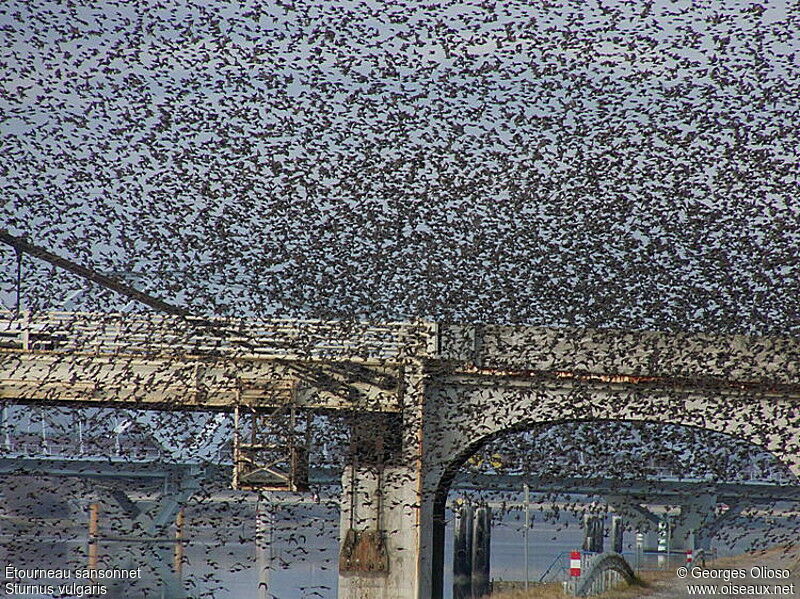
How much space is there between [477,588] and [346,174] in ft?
106

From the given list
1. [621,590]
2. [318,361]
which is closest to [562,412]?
[318,361]

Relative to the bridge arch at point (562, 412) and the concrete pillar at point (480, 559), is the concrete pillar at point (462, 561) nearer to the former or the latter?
the concrete pillar at point (480, 559)

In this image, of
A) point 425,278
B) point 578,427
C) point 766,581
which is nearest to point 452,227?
point 425,278

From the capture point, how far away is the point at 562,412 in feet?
53.7

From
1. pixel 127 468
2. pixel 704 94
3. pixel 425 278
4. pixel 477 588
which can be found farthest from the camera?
pixel 477 588

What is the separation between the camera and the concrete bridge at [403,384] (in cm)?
1461

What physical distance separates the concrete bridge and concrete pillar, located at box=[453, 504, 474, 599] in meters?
25.3

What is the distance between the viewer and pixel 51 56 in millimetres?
11570

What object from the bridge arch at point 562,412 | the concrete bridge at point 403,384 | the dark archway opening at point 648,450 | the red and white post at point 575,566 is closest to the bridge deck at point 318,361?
the concrete bridge at point 403,384

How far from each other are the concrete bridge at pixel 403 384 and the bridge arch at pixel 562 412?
0.04 m

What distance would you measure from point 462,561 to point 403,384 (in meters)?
32.2

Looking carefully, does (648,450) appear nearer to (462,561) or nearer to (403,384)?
(403,384)

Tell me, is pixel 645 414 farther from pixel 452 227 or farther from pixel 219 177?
pixel 219 177

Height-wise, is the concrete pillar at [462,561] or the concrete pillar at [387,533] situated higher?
the concrete pillar at [387,533]
